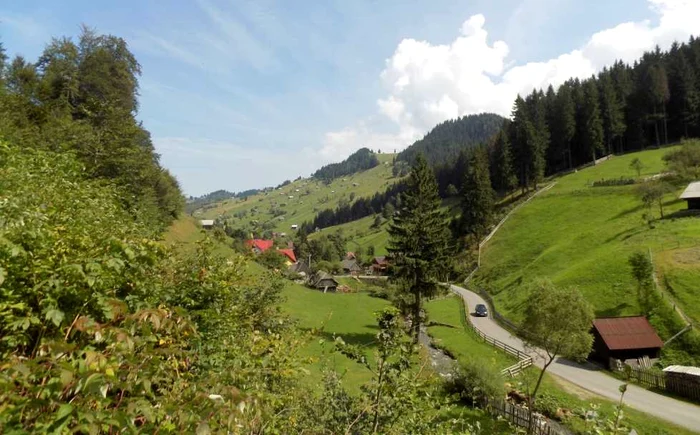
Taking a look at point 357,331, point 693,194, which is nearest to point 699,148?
point 693,194

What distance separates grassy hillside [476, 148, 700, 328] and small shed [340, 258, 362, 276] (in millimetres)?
43363

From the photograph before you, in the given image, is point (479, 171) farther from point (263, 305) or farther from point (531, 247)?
point (263, 305)

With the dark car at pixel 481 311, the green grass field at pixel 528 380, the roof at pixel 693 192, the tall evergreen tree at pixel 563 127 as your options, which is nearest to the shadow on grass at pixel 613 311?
the green grass field at pixel 528 380

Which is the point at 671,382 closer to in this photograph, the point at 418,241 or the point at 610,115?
the point at 418,241

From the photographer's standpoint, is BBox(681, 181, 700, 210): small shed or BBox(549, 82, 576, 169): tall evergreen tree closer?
BBox(681, 181, 700, 210): small shed

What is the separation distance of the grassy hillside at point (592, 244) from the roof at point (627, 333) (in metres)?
3.32

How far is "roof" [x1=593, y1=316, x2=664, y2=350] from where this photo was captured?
2928 centimetres

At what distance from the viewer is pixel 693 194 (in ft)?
155

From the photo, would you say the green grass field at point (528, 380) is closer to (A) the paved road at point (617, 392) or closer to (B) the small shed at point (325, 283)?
(A) the paved road at point (617, 392)

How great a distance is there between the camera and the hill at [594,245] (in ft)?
117

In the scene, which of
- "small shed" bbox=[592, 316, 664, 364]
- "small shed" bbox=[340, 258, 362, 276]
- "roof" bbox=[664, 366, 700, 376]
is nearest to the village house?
"small shed" bbox=[340, 258, 362, 276]

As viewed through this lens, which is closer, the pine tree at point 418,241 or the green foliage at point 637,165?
the pine tree at point 418,241

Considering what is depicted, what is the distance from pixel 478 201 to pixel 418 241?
41.8 m

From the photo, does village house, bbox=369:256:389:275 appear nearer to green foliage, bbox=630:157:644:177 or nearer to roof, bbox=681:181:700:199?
green foliage, bbox=630:157:644:177
